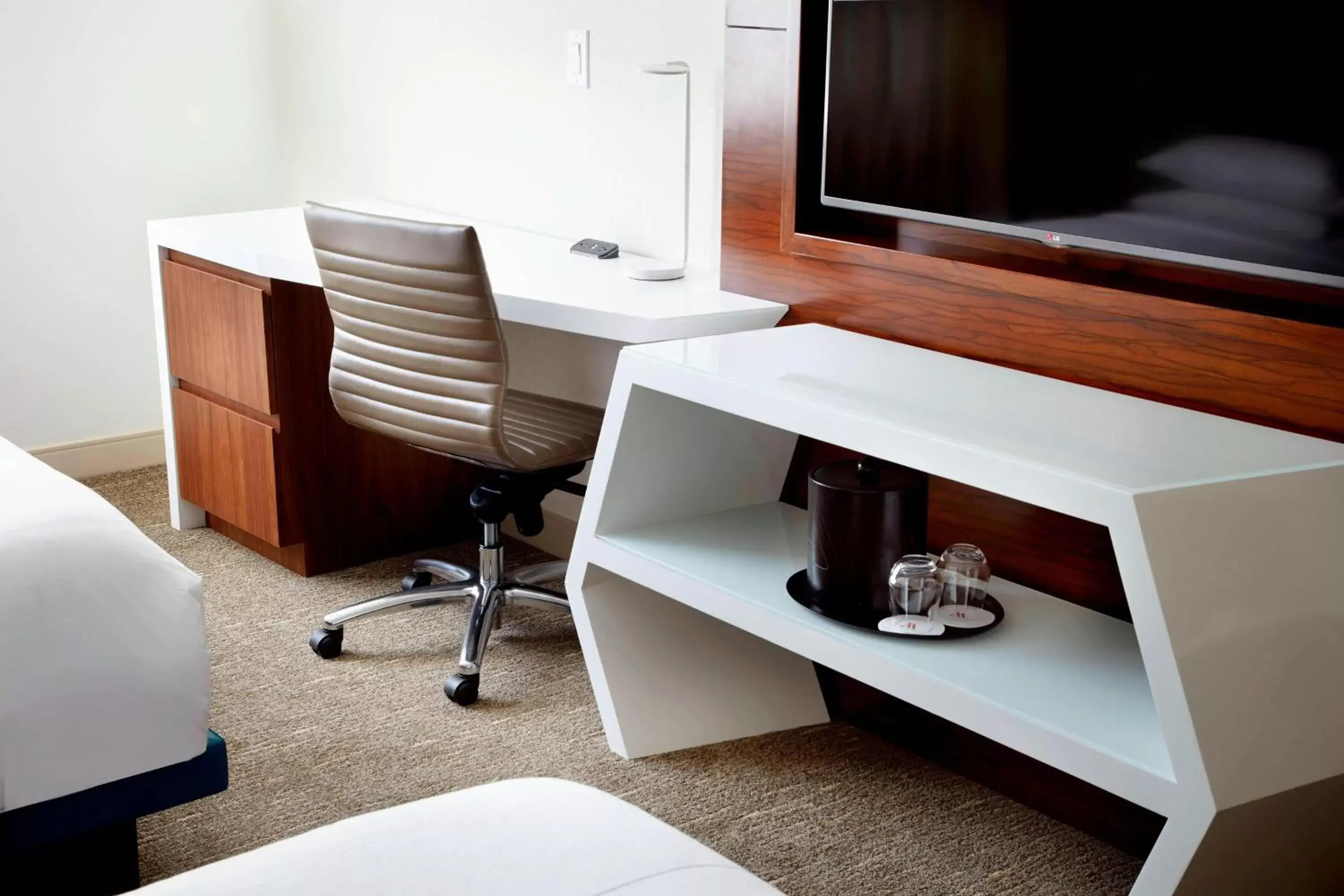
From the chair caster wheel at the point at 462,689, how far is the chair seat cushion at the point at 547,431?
39cm

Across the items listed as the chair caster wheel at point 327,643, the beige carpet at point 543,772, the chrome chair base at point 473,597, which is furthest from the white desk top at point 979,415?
the chair caster wheel at point 327,643

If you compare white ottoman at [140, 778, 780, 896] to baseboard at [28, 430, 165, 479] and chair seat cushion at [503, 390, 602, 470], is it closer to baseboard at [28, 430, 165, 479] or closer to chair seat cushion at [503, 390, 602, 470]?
chair seat cushion at [503, 390, 602, 470]

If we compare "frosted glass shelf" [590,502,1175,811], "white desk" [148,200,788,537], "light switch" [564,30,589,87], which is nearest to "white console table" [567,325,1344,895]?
"frosted glass shelf" [590,502,1175,811]

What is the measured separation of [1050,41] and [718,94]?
0.87 metres

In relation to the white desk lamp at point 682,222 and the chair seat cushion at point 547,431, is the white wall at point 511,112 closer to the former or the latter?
the white desk lamp at point 682,222

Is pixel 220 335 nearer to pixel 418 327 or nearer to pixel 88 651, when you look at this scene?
pixel 418 327

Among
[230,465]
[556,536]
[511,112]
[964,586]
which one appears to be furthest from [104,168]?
[964,586]

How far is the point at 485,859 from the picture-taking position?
1.20 m

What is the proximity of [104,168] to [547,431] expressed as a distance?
1.87 m

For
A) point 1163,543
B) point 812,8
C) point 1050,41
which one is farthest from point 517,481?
point 1163,543

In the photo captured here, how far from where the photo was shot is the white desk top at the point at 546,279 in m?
2.36

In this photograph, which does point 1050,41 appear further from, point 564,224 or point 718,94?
point 564,224

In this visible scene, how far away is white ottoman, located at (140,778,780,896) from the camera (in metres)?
1.16

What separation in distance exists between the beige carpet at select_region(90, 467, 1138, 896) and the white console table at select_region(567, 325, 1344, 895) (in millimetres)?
131
